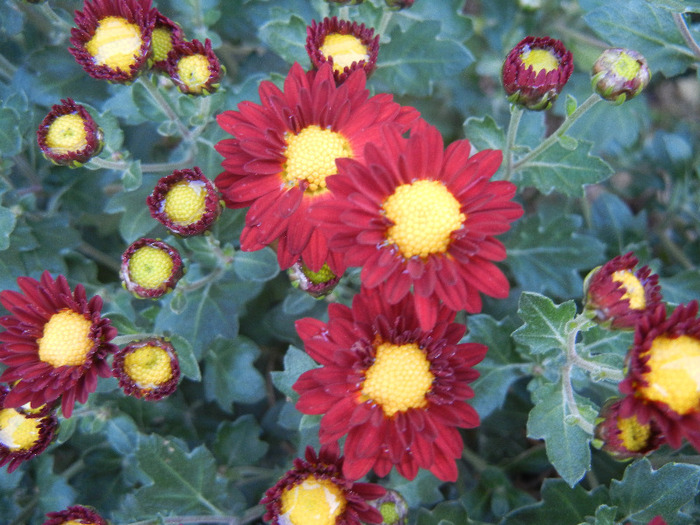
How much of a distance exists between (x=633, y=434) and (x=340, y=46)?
131 cm

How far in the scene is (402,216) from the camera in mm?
1385

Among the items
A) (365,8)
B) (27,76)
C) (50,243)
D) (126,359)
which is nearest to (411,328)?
(126,359)

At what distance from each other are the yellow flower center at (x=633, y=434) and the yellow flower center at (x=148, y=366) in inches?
46.5

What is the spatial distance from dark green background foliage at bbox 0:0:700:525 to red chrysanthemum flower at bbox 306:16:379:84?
25 centimetres

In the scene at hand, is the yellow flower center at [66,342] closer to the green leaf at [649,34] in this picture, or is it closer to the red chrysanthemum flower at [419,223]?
the red chrysanthemum flower at [419,223]

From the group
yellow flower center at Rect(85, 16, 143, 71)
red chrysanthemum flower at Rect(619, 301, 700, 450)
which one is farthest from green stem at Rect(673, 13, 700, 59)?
yellow flower center at Rect(85, 16, 143, 71)

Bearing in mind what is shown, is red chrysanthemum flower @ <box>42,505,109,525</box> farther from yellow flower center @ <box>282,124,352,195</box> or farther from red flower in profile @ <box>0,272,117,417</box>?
yellow flower center @ <box>282,124,352,195</box>

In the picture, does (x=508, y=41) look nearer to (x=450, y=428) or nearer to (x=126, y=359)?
(x=450, y=428)

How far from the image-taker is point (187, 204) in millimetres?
1605

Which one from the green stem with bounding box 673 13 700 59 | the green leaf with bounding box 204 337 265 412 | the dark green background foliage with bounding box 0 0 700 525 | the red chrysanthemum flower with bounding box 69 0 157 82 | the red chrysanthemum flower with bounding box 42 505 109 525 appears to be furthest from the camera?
the green leaf with bounding box 204 337 265 412

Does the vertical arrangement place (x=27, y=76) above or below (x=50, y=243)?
above

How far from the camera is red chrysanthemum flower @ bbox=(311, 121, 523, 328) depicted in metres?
1.35

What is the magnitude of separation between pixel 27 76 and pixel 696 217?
296 cm

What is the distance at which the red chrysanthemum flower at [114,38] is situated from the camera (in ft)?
5.45
